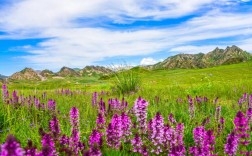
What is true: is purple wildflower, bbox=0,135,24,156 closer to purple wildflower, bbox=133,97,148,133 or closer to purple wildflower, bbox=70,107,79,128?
purple wildflower, bbox=133,97,148,133

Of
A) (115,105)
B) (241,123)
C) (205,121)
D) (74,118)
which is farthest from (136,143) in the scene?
(115,105)

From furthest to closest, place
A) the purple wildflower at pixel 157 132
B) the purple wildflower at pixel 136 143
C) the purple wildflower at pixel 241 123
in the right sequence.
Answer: the purple wildflower at pixel 136 143
the purple wildflower at pixel 157 132
the purple wildflower at pixel 241 123

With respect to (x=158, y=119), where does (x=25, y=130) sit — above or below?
below

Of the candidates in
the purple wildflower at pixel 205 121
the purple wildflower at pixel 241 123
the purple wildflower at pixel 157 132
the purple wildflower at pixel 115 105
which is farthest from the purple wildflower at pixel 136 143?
the purple wildflower at pixel 115 105

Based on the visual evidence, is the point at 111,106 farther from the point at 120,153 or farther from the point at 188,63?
the point at 188,63

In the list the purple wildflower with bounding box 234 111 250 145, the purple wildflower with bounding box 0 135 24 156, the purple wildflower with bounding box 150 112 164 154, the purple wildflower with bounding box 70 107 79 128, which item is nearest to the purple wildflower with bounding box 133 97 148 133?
the purple wildflower with bounding box 150 112 164 154

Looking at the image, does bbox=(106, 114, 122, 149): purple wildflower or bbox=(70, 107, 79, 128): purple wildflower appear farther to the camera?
bbox=(70, 107, 79, 128): purple wildflower

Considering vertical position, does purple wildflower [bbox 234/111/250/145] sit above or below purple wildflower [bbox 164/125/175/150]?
above

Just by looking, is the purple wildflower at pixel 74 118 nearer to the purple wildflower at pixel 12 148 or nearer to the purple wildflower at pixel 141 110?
the purple wildflower at pixel 141 110

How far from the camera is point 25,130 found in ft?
21.4

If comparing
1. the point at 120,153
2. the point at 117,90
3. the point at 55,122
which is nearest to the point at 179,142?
the point at 120,153

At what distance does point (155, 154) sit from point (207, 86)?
12.4m

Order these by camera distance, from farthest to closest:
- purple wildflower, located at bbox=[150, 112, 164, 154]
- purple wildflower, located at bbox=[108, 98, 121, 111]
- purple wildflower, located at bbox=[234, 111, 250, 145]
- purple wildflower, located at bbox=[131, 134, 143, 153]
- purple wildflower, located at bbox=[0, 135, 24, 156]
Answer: purple wildflower, located at bbox=[108, 98, 121, 111], purple wildflower, located at bbox=[131, 134, 143, 153], purple wildflower, located at bbox=[150, 112, 164, 154], purple wildflower, located at bbox=[234, 111, 250, 145], purple wildflower, located at bbox=[0, 135, 24, 156]

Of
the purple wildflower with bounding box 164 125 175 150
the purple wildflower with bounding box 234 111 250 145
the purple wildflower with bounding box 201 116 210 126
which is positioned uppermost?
the purple wildflower with bounding box 234 111 250 145
